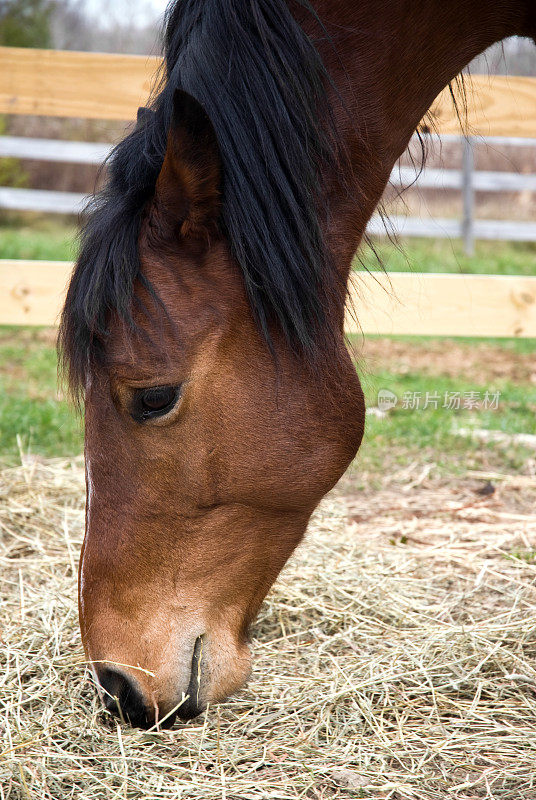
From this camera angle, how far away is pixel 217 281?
155 cm

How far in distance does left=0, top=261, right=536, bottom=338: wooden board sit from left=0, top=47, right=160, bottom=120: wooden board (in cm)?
78

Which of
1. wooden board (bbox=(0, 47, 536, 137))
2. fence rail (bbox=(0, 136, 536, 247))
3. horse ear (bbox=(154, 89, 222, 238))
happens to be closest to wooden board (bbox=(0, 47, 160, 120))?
wooden board (bbox=(0, 47, 536, 137))

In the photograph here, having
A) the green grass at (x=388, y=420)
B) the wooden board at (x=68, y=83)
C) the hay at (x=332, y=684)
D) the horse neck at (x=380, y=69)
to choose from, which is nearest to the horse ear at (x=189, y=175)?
the horse neck at (x=380, y=69)

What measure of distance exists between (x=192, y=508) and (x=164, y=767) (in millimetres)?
558

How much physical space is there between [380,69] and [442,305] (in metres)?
2.42

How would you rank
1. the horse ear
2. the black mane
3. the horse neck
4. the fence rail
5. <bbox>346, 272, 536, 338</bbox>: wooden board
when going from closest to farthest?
1. the horse ear
2. the black mane
3. the horse neck
4. <bbox>346, 272, 536, 338</bbox>: wooden board
5. the fence rail

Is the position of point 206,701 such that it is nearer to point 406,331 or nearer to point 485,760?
point 485,760

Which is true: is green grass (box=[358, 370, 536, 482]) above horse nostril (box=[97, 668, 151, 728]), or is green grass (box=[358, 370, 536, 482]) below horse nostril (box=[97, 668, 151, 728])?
below

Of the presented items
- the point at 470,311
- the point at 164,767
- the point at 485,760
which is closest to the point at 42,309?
the point at 470,311

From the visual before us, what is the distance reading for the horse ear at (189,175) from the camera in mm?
1389

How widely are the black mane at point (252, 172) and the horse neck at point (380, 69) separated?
75 mm

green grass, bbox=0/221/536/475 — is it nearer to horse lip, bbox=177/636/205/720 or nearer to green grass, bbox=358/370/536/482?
green grass, bbox=358/370/536/482

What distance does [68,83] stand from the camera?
3.68 metres

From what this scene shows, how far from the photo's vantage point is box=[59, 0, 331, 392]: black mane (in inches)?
58.9
